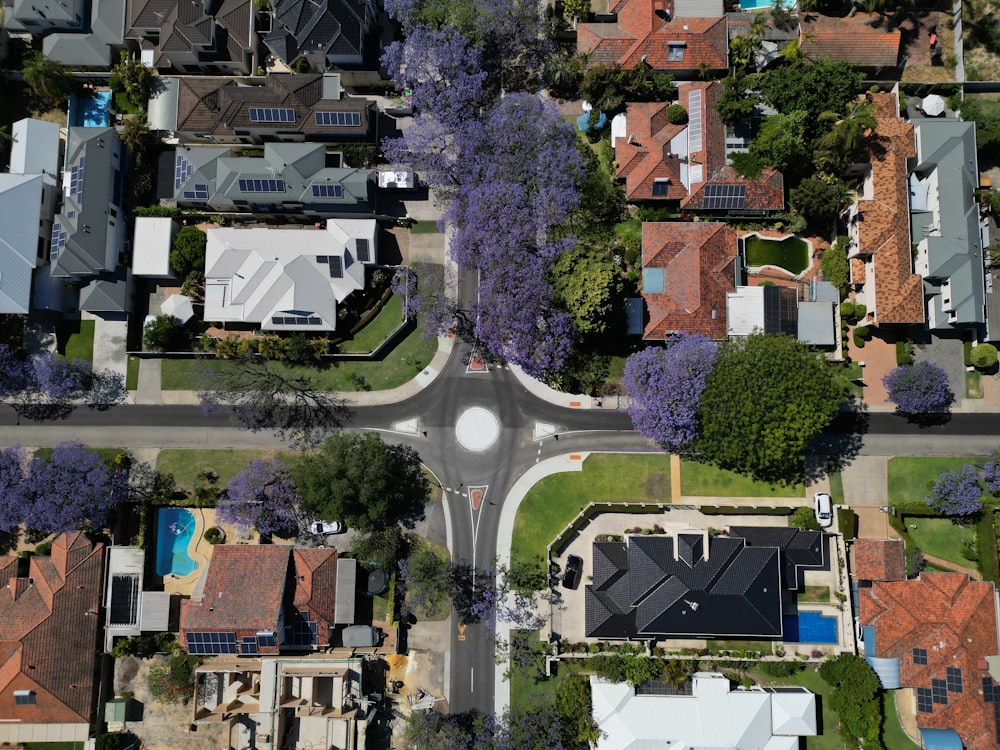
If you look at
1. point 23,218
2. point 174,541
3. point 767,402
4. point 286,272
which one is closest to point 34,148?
point 23,218

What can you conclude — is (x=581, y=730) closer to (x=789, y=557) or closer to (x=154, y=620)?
(x=789, y=557)

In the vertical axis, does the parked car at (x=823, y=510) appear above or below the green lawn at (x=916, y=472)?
below

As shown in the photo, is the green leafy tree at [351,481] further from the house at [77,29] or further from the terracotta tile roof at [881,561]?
the house at [77,29]

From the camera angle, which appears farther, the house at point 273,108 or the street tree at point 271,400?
the street tree at point 271,400

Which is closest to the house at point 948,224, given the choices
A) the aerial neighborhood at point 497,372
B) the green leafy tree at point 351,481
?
the aerial neighborhood at point 497,372

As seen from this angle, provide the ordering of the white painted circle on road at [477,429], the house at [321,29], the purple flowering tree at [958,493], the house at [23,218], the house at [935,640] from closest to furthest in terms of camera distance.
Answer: the house at [935,640]
the purple flowering tree at [958,493]
the house at [23,218]
the house at [321,29]
the white painted circle on road at [477,429]

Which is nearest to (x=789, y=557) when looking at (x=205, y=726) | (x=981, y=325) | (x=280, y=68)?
(x=981, y=325)
